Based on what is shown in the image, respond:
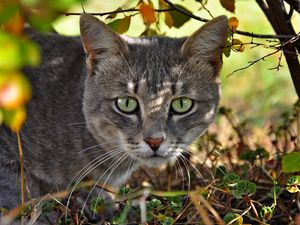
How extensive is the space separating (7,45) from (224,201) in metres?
2.14

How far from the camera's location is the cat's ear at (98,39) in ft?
8.82

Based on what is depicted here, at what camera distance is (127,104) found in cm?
284

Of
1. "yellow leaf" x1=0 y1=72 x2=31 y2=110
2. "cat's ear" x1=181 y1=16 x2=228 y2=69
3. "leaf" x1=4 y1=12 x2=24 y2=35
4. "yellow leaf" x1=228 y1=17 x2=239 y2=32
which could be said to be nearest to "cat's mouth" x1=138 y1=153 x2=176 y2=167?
"cat's ear" x1=181 y1=16 x2=228 y2=69

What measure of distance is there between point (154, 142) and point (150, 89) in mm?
289

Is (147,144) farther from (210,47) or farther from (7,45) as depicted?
(7,45)

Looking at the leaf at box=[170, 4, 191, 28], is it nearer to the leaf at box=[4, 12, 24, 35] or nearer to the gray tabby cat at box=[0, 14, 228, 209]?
the gray tabby cat at box=[0, 14, 228, 209]

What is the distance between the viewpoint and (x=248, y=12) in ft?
21.8

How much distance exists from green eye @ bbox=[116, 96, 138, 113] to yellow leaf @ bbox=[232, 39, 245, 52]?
54 centimetres

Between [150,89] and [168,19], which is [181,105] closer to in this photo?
[150,89]

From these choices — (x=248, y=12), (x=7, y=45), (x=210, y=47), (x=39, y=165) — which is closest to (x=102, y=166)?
(x=39, y=165)

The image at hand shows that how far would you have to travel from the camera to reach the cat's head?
2.70 metres

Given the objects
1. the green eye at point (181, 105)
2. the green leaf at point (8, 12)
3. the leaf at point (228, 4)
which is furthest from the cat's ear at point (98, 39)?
the green leaf at point (8, 12)

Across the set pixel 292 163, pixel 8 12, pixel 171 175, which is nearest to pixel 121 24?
pixel 292 163

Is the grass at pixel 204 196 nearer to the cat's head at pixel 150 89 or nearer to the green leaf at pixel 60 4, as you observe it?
the cat's head at pixel 150 89
